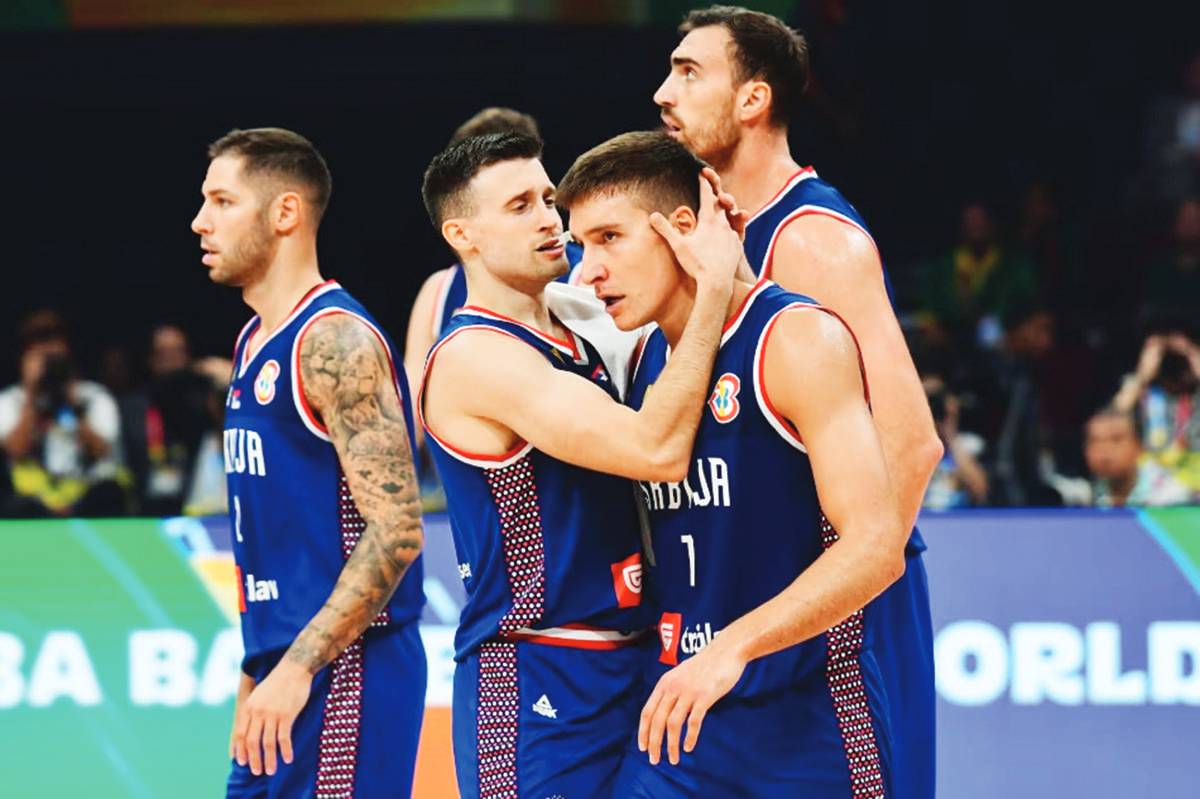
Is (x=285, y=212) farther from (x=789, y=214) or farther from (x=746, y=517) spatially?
(x=746, y=517)

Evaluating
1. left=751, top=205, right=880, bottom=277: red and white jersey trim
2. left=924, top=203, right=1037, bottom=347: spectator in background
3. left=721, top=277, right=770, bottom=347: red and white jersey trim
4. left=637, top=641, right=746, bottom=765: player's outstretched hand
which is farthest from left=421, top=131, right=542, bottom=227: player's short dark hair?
left=924, top=203, right=1037, bottom=347: spectator in background

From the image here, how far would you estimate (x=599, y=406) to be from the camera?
366 cm

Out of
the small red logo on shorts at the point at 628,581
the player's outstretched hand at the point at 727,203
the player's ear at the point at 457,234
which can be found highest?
the player's ear at the point at 457,234

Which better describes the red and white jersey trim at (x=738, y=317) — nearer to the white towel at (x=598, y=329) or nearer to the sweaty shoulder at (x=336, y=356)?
the white towel at (x=598, y=329)

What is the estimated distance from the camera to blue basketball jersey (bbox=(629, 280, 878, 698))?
11.4 ft

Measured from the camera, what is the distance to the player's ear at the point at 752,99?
462 cm

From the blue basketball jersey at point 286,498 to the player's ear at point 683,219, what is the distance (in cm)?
105

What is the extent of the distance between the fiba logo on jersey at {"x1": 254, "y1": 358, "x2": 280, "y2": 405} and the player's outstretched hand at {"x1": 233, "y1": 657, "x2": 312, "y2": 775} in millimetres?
670

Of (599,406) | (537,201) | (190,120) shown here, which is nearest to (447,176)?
(537,201)

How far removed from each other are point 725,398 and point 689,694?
2.02ft

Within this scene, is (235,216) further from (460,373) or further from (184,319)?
(184,319)

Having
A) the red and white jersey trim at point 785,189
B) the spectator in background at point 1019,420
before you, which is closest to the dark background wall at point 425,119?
the spectator in background at point 1019,420

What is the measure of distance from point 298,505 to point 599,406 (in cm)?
103

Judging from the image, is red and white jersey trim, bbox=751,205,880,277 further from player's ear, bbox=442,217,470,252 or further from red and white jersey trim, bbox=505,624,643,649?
red and white jersey trim, bbox=505,624,643,649
